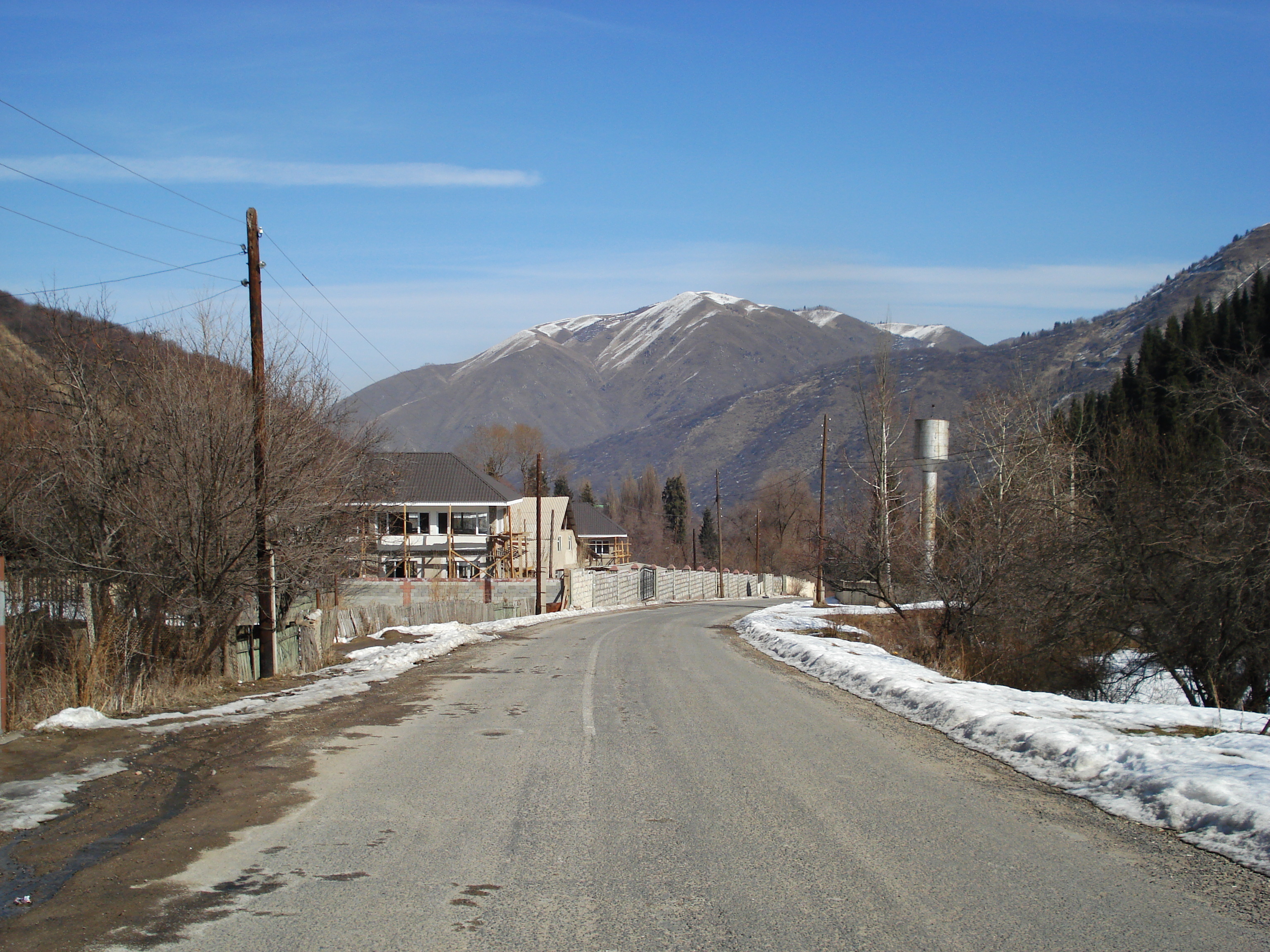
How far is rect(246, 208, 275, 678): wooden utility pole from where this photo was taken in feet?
47.6

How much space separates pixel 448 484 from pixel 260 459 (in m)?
45.9

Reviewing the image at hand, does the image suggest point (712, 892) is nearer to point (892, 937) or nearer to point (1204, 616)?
point (892, 937)

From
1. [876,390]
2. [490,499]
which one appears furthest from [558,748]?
[490,499]

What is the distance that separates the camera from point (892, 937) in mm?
4605

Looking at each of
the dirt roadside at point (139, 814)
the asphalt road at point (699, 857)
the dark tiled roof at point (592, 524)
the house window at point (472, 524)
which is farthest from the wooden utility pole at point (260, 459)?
the dark tiled roof at point (592, 524)

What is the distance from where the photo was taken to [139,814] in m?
6.90

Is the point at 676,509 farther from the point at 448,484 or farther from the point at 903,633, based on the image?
the point at 903,633

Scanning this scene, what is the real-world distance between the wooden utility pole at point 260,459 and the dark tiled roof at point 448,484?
39.8 m

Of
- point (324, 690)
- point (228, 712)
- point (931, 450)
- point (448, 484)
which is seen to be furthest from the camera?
point (448, 484)

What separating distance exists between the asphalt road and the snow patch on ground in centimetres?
174

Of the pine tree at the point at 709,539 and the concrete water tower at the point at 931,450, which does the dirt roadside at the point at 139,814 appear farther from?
the pine tree at the point at 709,539

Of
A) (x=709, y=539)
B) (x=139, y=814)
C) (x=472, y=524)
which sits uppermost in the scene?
(x=472, y=524)

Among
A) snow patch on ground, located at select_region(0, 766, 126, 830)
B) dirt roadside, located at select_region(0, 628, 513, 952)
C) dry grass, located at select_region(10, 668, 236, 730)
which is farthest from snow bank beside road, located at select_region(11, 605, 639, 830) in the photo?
dry grass, located at select_region(10, 668, 236, 730)

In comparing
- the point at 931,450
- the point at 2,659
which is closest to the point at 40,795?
the point at 2,659
